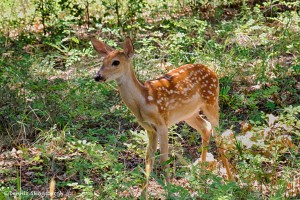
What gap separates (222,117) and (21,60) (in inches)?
121

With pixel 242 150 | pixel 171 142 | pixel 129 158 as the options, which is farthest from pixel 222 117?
pixel 242 150

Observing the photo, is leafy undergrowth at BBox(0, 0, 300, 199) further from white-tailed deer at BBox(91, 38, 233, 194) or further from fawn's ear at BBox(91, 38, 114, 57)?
fawn's ear at BBox(91, 38, 114, 57)

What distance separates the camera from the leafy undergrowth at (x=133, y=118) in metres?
6.27

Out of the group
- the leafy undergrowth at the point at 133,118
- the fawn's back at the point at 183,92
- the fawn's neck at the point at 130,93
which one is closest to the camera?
the leafy undergrowth at the point at 133,118

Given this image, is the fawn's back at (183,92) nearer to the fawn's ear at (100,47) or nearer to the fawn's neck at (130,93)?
the fawn's neck at (130,93)

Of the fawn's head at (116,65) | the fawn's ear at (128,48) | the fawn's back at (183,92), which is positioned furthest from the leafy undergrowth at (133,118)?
the fawn's ear at (128,48)

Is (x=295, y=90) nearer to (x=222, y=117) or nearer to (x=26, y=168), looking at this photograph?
(x=222, y=117)

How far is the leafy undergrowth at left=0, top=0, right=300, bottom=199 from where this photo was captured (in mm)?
6270

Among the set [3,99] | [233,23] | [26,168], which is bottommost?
[26,168]

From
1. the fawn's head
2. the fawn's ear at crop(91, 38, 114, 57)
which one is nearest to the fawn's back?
the fawn's head

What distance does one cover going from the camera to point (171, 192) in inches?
220

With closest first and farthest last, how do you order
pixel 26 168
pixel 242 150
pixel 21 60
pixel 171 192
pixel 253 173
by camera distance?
pixel 171 192 → pixel 253 173 → pixel 242 150 → pixel 26 168 → pixel 21 60

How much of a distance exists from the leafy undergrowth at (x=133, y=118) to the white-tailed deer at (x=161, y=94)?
0.63 feet

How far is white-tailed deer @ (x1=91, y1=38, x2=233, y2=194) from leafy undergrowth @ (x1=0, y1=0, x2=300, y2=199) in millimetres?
191
